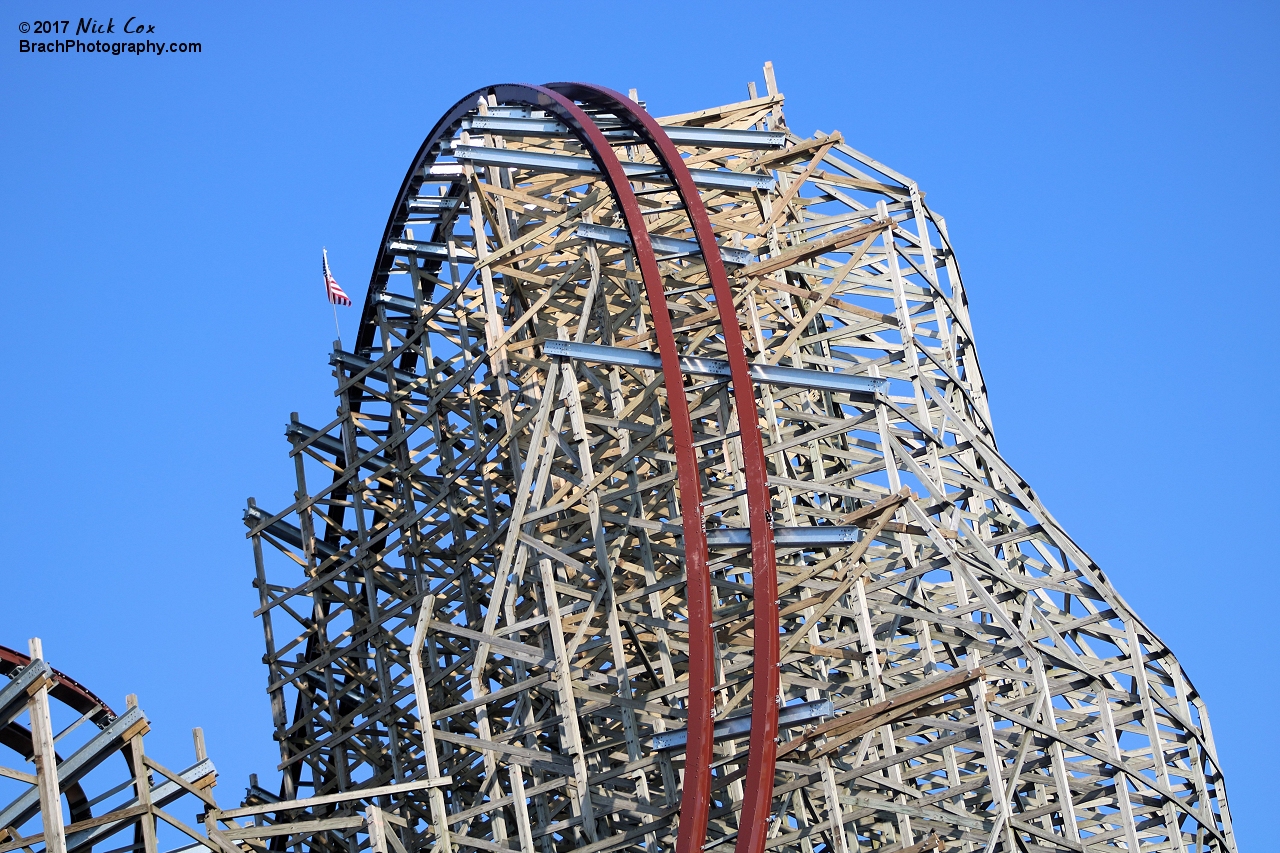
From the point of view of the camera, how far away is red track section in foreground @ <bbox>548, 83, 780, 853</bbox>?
1605 cm

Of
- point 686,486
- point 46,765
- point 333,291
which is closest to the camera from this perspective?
point 46,765

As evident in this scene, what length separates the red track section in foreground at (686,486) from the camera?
53.0 ft

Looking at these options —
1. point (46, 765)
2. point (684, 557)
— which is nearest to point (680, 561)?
point (684, 557)

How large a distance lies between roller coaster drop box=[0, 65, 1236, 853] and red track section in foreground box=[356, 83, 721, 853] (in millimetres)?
34

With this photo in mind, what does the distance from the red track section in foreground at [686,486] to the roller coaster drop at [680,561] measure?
0.03 m

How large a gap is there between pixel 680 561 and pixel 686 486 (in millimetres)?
3498

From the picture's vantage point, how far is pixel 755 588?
1680cm

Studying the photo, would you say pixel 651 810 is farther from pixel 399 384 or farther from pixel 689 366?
pixel 399 384

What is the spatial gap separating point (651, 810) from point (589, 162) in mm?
6858

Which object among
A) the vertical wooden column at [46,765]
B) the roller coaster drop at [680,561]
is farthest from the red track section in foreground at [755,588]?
the vertical wooden column at [46,765]

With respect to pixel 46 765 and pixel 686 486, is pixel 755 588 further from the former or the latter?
pixel 46 765

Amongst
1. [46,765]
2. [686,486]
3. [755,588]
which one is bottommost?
[46,765]

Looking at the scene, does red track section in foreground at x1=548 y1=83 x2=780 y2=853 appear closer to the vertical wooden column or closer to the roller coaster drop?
the roller coaster drop

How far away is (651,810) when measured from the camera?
1741 centimetres
